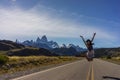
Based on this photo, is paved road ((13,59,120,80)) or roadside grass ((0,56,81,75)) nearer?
paved road ((13,59,120,80))

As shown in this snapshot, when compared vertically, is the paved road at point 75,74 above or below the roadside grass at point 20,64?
below

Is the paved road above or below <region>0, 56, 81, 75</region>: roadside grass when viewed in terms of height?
below

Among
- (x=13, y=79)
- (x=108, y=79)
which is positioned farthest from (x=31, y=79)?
(x=108, y=79)

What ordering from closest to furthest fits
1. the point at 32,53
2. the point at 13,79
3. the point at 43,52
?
the point at 13,79
the point at 32,53
the point at 43,52

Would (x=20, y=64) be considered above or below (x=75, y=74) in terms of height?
above

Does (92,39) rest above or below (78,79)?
above

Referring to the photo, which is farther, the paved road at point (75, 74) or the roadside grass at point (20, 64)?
the roadside grass at point (20, 64)

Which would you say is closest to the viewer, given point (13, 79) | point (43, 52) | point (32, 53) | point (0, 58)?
point (13, 79)

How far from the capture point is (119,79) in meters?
20.4

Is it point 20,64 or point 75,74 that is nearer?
point 75,74

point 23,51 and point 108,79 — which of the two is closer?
point 108,79

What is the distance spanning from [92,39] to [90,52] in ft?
3.59

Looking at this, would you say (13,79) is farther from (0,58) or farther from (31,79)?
(0,58)

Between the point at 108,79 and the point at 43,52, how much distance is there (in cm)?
Result: 16059
